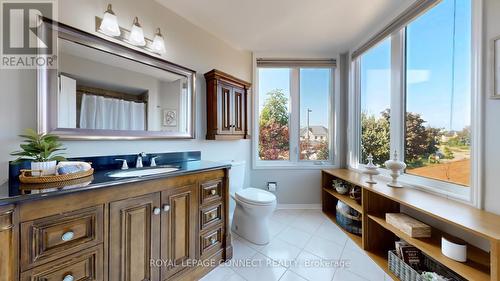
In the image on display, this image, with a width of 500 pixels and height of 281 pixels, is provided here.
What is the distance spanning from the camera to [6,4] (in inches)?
44.4

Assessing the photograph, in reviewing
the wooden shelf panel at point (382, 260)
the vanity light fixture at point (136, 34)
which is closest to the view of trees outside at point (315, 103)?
the wooden shelf panel at point (382, 260)

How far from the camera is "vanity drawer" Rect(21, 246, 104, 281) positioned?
0.84 metres

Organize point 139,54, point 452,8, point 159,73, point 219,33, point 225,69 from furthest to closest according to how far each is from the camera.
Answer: point 225,69, point 219,33, point 159,73, point 139,54, point 452,8

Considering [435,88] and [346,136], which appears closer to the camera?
[435,88]

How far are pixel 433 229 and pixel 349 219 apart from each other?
2.55 feet

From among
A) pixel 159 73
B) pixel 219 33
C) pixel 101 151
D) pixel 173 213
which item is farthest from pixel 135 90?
pixel 219 33

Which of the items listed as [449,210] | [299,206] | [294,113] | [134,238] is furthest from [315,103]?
[134,238]

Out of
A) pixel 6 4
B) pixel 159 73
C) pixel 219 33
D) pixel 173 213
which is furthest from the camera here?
pixel 219 33

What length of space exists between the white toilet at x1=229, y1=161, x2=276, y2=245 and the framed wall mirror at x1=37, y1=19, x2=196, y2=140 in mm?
786

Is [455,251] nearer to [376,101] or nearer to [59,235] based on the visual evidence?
[376,101]

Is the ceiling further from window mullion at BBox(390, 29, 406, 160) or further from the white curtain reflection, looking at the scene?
the white curtain reflection

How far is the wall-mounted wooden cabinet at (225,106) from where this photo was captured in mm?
2170

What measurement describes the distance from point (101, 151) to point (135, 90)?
0.55 metres

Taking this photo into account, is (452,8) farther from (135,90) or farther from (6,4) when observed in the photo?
(6,4)
